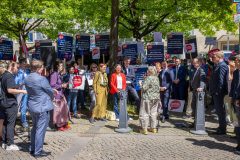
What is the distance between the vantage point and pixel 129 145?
29.0 ft

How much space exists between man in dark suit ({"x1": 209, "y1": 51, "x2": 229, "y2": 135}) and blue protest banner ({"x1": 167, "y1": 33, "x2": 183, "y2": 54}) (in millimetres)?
4819

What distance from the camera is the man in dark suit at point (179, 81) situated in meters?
12.8

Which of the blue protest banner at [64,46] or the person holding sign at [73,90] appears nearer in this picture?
the person holding sign at [73,90]

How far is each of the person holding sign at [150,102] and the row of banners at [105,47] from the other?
4276 mm

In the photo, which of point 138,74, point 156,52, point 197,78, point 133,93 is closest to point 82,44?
point 156,52

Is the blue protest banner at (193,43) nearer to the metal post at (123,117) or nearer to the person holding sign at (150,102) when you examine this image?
the person holding sign at (150,102)

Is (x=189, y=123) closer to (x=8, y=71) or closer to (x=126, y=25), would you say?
(x=8, y=71)

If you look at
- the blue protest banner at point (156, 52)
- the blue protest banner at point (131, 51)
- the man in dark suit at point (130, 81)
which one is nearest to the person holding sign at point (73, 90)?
the man in dark suit at point (130, 81)

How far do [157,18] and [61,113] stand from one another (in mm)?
12334

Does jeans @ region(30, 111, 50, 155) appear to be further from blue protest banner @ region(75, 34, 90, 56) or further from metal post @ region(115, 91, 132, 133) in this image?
blue protest banner @ region(75, 34, 90, 56)

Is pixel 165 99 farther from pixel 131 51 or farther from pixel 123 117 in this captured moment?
pixel 131 51

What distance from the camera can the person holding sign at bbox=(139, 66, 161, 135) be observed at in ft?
32.7

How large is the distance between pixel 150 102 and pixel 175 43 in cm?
A: 513

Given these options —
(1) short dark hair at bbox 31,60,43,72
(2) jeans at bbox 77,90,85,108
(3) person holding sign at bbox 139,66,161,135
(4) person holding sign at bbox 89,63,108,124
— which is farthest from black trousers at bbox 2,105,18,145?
(2) jeans at bbox 77,90,85,108
